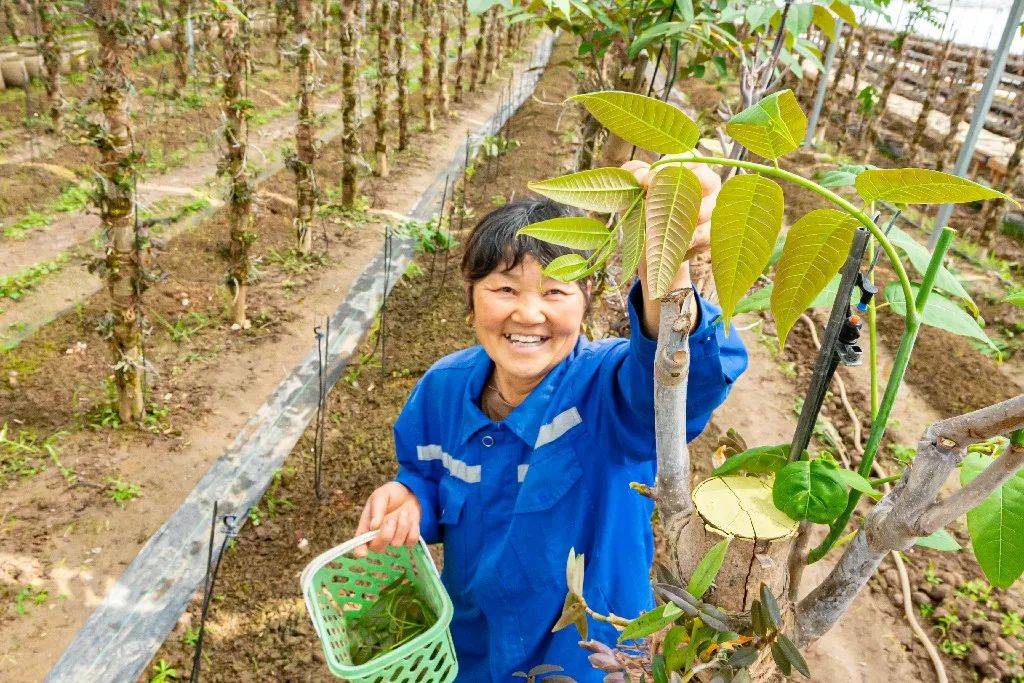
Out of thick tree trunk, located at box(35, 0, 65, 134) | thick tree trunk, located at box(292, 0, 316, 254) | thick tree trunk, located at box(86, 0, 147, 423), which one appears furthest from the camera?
thick tree trunk, located at box(35, 0, 65, 134)

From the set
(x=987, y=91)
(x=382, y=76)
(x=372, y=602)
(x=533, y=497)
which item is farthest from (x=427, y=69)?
(x=533, y=497)

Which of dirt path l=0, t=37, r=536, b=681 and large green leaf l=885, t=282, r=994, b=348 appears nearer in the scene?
large green leaf l=885, t=282, r=994, b=348

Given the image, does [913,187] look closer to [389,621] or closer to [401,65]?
[389,621]

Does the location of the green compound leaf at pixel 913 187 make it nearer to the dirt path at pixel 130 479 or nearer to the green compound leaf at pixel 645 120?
the green compound leaf at pixel 645 120

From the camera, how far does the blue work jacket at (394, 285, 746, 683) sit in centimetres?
150

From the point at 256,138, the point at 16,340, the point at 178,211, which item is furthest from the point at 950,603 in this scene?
the point at 256,138

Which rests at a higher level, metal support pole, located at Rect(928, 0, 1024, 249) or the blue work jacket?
metal support pole, located at Rect(928, 0, 1024, 249)

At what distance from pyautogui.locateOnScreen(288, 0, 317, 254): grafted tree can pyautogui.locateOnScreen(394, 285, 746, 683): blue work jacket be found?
4244 mm

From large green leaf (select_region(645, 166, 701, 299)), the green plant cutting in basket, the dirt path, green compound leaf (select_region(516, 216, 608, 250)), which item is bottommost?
the dirt path

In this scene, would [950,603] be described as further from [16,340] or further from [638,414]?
[16,340]

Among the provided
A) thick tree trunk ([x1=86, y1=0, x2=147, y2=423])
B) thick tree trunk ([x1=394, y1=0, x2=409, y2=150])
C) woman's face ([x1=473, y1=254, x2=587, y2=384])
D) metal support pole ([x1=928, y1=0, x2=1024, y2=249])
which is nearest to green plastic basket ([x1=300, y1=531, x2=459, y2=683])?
woman's face ([x1=473, y1=254, x2=587, y2=384])

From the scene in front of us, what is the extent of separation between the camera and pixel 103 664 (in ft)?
7.98

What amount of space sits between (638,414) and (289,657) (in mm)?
2071

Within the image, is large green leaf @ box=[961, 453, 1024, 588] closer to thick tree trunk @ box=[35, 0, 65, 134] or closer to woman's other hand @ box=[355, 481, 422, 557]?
woman's other hand @ box=[355, 481, 422, 557]
